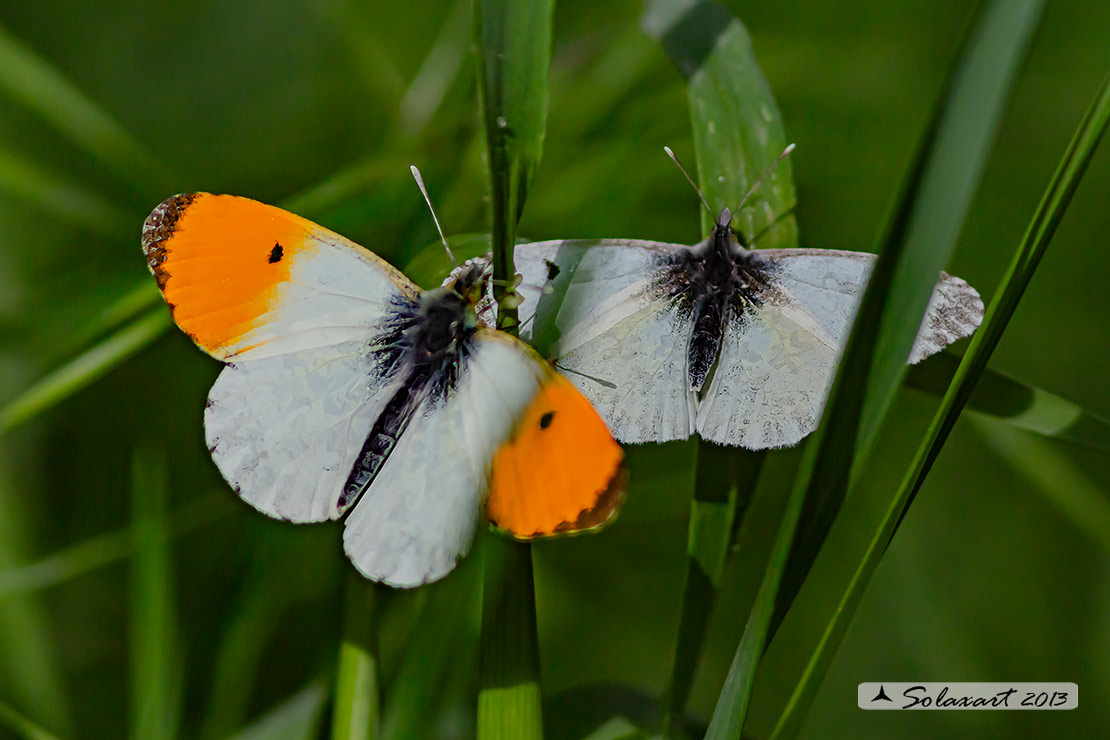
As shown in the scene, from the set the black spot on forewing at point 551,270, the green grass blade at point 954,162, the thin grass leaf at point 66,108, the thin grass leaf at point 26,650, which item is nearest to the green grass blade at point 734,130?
the black spot on forewing at point 551,270

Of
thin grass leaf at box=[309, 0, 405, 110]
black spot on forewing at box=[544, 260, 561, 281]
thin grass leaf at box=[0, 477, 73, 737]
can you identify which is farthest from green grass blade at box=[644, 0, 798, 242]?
thin grass leaf at box=[0, 477, 73, 737]

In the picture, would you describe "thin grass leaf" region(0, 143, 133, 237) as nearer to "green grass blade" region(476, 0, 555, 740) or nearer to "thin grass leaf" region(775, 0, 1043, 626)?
"green grass blade" region(476, 0, 555, 740)

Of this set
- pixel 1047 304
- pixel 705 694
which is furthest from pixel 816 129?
pixel 705 694

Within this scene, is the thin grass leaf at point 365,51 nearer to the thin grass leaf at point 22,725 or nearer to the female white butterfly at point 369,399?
the female white butterfly at point 369,399

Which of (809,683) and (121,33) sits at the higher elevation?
(121,33)

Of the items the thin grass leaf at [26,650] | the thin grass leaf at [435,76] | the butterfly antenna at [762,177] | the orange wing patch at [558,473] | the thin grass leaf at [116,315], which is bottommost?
the thin grass leaf at [26,650]

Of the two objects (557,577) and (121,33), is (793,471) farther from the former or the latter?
(121,33)
